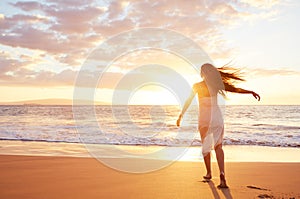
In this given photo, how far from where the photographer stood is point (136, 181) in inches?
210

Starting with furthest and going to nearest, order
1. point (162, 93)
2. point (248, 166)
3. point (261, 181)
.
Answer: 1. point (162, 93)
2. point (248, 166)
3. point (261, 181)

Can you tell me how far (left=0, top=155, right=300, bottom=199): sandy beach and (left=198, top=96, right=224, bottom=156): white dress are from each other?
727 millimetres

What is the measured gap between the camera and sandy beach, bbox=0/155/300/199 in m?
4.49

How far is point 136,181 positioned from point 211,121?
1664mm

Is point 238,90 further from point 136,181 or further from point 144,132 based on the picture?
point 144,132

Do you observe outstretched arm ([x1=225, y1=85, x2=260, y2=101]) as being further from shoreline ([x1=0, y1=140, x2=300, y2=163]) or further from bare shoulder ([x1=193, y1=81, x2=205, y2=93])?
shoreline ([x1=0, y1=140, x2=300, y2=163])

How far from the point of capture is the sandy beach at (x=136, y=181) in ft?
14.7

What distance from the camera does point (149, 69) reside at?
26.7ft

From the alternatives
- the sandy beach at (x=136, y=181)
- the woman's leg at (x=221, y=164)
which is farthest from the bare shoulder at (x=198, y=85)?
the sandy beach at (x=136, y=181)

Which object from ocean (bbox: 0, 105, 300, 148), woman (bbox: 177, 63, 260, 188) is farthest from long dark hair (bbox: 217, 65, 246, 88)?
ocean (bbox: 0, 105, 300, 148)

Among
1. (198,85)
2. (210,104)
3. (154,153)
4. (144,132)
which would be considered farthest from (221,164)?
(144,132)

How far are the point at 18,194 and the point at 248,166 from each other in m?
5.07

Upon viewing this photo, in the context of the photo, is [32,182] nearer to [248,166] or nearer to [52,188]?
[52,188]

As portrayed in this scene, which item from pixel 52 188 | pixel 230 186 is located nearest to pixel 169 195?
pixel 230 186
